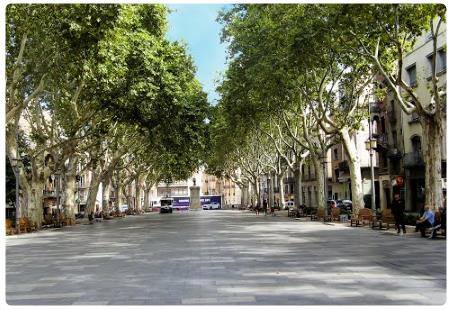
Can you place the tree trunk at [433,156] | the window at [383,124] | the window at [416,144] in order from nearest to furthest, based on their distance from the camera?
1. the tree trunk at [433,156]
2. the window at [416,144]
3. the window at [383,124]

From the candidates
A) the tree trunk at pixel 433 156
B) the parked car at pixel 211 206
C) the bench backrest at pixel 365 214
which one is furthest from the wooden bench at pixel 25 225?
the parked car at pixel 211 206

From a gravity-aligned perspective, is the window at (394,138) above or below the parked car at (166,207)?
above

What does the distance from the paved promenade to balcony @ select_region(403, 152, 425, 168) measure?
23.9 metres

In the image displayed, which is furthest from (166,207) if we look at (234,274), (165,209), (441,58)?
(234,274)

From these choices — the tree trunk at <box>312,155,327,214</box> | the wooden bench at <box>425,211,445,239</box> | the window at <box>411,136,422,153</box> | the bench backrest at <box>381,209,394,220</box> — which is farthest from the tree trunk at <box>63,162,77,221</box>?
the wooden bench at <box>425,211,445,239</box>

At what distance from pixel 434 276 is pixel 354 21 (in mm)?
11442

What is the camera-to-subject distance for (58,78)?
24.3m

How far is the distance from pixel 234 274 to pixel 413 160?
33.3 meters

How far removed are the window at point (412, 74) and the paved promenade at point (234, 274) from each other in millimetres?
25198

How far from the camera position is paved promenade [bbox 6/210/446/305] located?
28.4 ft

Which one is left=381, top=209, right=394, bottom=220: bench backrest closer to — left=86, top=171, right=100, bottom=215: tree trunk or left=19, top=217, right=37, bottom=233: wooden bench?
left=19, top=217, right=37, bottom=233: wooden bench

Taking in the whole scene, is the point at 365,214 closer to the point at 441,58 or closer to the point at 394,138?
the point at 441,58

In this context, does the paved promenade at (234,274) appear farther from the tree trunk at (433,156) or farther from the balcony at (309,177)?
the balcony at (309,177)

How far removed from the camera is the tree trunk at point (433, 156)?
20.3 metres
